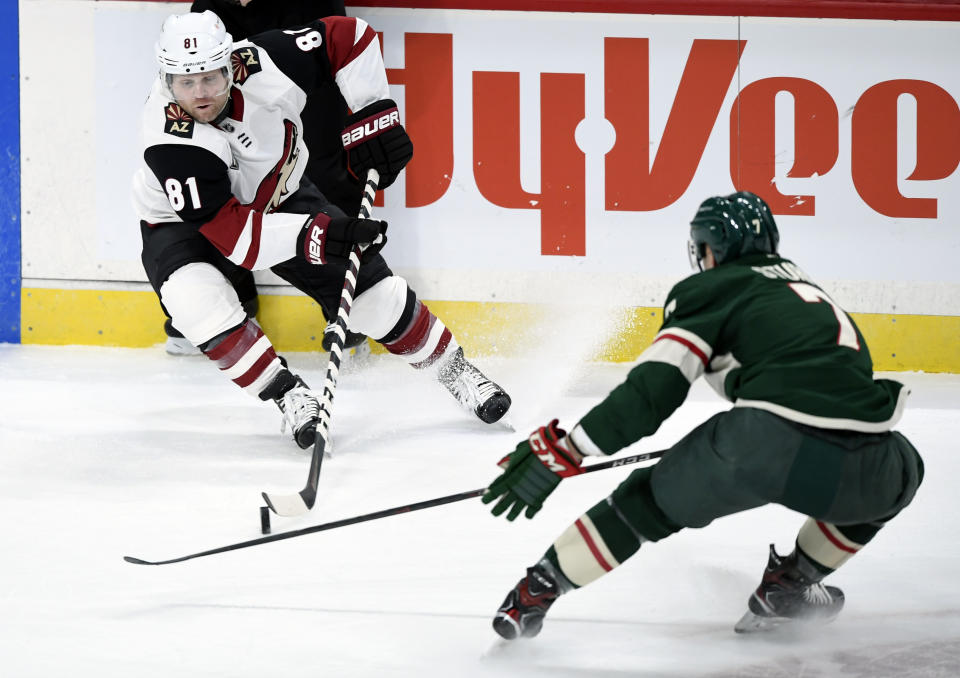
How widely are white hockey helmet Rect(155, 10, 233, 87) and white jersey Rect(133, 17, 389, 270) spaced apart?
117 mm

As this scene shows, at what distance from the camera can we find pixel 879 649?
1.82 metres

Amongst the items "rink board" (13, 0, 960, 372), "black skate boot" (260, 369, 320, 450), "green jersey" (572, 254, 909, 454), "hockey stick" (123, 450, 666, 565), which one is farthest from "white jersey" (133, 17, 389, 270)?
"green jersey" (572, 254, 909, 454)

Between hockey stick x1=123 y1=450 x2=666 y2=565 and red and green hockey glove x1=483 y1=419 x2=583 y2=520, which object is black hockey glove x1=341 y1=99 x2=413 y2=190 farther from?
red and green hockey glove x1=483 y1=419 x2=583 y2=520

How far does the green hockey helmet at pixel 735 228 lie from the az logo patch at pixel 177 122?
4.56 ft

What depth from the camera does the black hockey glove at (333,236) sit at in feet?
9.13

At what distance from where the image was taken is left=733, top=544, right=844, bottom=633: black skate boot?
1.84 m

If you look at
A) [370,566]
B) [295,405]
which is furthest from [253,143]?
[370,566]

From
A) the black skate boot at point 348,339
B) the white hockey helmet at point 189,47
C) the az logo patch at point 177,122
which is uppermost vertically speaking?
the white hockey helmet at point 189,47

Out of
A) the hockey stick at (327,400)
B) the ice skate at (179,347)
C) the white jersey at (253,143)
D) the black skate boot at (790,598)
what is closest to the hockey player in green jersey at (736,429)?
the black skate boot at (790,598)

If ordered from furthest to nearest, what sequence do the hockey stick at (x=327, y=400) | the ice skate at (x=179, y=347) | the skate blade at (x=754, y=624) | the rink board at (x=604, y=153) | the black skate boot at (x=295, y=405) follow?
1. the ice skate at (x=179, y=347)
2. the rink board at (x=604, y=153)
3. the black skate boot at (x=295, y=405)
4. the hockey stick at (x=327, y=400)
5. the skate blade at (x=754, y=624)

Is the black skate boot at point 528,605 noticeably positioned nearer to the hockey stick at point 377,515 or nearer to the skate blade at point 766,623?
the hockey stick at point 377,515

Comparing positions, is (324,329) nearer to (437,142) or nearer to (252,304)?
(252,304)

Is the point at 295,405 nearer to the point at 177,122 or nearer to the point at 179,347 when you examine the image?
the point at 177,122

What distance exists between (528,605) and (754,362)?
1.64 ft
